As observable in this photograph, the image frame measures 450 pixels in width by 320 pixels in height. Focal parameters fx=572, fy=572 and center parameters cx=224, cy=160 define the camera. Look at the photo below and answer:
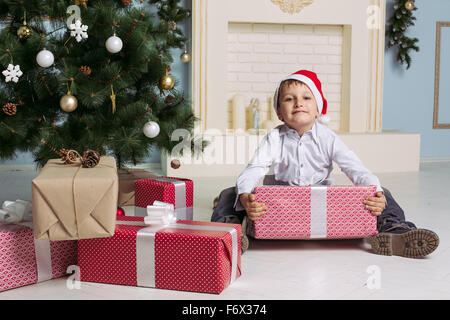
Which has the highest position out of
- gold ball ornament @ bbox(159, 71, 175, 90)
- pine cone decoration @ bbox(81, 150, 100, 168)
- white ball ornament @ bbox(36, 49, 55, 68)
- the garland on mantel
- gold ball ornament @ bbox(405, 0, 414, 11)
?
gold ball ornament @ bbox(405, 0, 414, 11)

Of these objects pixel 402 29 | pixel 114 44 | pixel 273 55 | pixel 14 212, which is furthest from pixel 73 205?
pixel 402 29

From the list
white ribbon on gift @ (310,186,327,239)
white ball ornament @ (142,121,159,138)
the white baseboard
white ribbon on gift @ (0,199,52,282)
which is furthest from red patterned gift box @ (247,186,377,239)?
the white baseboard

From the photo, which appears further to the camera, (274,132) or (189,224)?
(274,132)

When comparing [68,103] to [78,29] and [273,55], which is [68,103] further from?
[273,55]

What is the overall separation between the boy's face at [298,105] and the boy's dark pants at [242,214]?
0.34m

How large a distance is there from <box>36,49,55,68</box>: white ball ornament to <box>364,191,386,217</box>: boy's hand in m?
1.20

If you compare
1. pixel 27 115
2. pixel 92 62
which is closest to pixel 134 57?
pixel 92 62

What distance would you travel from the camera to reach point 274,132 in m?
2.09

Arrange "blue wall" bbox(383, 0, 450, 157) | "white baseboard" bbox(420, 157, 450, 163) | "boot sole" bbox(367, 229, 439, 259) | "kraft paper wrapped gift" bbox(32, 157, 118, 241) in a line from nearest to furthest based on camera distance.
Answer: "kraft paper wrapped gift" bbox(32, 157, 118, 241) → "boot sole" bbox(367, 229, 439, 259) → "blue wall" bbox(383, 0, 450, 157) → "white baseboard" bbox(420, 157, 450, 163)

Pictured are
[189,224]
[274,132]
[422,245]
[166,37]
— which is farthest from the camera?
[166,37]

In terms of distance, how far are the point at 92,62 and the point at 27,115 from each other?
0.32m

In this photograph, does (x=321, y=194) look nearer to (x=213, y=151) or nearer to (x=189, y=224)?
(x=189, y=224)

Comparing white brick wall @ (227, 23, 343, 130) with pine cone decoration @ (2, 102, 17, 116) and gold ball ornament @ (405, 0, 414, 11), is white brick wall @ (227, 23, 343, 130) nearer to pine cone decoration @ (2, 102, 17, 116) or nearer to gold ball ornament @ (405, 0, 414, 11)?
gold ball ornament @ (405, 0, 414, 11)

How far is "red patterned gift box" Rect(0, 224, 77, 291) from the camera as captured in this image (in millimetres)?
1508
